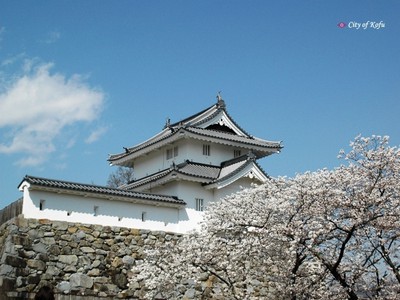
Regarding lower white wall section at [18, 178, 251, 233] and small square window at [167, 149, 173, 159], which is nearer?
lower white wall section at [18, 178, 251, 233]

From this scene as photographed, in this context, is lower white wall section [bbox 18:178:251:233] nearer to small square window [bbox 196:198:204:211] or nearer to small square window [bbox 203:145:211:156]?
small square window [bbox 196:198:204:211]

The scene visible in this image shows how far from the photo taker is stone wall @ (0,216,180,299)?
56.4ft

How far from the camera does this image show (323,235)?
509 inches

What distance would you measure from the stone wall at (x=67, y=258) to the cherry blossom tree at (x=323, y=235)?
497 centimetres

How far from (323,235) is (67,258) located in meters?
9.40

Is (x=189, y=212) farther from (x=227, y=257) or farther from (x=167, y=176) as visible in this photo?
(x=227, y=257)

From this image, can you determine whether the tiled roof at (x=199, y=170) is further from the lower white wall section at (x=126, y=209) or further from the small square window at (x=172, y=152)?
the small square window at (x=172, y=152)

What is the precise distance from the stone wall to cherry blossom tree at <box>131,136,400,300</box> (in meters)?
4.97

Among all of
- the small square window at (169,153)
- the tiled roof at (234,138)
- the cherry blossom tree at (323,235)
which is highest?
the tiled roof at (234,138)

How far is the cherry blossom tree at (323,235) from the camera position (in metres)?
12.6

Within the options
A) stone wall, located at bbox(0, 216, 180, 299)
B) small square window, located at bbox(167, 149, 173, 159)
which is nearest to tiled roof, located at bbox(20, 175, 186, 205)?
stone wall, located at bbox(0, 216, 180, 299)

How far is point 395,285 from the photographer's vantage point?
13.0m

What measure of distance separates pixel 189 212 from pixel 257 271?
8.20m

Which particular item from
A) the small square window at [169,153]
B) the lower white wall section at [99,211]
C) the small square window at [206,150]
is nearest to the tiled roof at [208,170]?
the small square window at [206,150]
